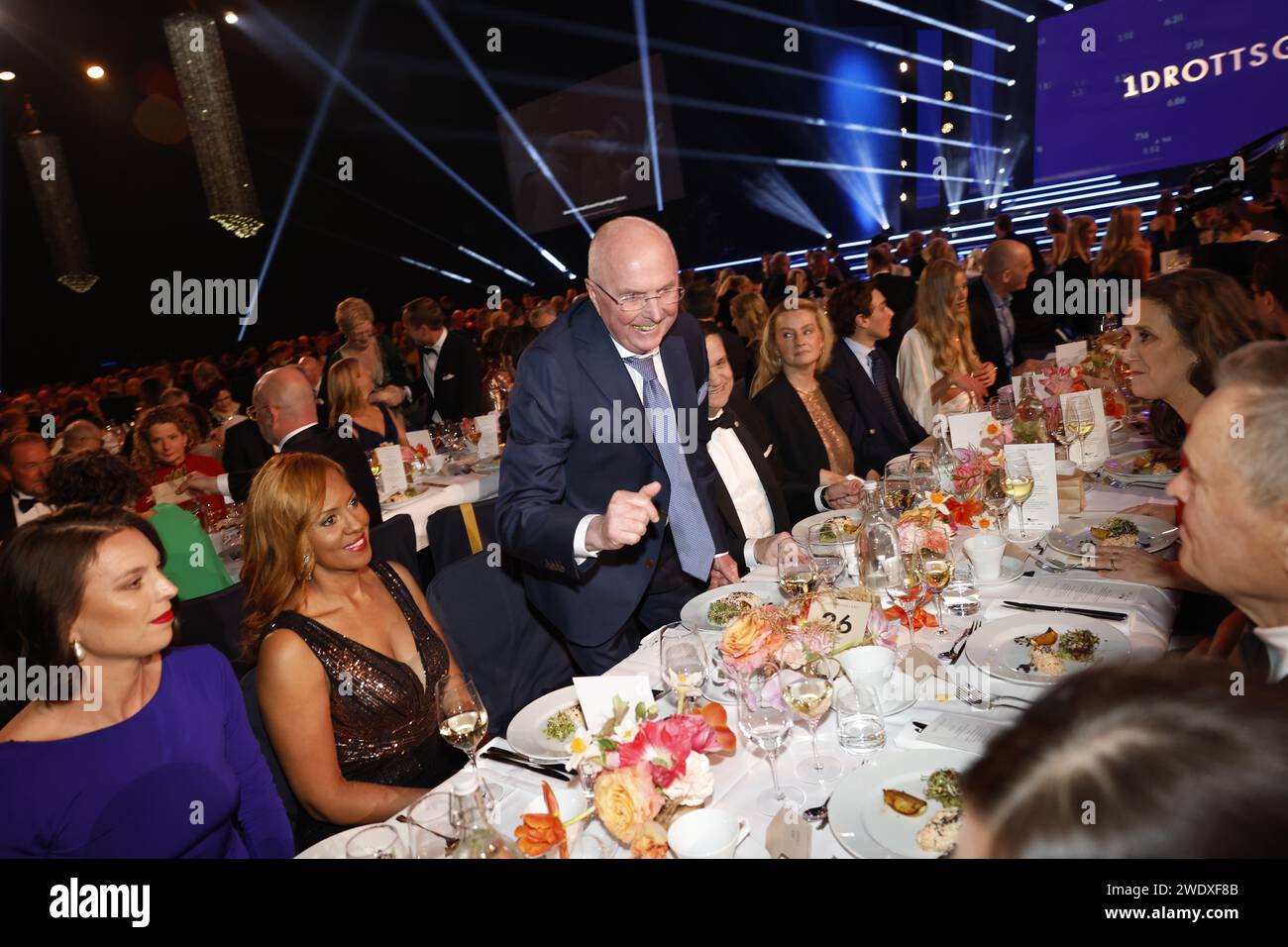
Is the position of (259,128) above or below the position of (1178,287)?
above

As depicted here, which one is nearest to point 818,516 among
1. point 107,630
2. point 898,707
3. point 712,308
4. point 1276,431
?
point 898,707

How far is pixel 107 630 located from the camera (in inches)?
67.8

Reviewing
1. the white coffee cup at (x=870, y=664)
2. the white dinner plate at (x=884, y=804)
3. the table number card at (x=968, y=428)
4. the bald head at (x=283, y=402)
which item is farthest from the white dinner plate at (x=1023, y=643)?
the bald head at (x=283, y=402)

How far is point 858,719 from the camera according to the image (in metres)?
1.58

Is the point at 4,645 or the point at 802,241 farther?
the point at 802,241

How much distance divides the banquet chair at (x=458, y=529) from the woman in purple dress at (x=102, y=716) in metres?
1.91

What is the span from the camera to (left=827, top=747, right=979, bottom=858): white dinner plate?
1.29m

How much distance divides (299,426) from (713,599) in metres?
2.68

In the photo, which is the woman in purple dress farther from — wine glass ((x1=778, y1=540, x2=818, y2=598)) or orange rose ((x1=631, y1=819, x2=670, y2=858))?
wine glass ((x1=778, y1=540, x2=818, y2=598))

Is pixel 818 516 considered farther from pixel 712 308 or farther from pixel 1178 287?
pixel 712 308

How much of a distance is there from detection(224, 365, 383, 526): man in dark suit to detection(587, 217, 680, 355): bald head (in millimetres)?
1966

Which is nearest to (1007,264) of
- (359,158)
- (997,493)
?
(997,493)

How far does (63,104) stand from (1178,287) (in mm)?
13674

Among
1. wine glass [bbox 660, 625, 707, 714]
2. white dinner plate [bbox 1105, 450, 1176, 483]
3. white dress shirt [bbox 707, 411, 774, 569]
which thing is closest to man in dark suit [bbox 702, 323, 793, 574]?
white dress shirt [bbox 707, 411, 774, 569]
